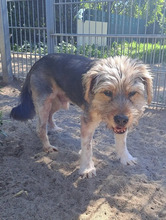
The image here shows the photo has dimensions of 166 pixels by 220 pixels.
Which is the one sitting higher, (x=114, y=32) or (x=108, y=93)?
(x=114, y=32)

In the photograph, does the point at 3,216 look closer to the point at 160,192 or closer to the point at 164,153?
the point at 160,192

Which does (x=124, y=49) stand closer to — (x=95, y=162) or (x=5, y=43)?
(x=95, y=162)

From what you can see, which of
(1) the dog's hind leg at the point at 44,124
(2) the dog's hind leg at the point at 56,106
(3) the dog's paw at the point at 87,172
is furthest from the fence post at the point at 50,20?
(3) the dog's paw at the point at 87,172

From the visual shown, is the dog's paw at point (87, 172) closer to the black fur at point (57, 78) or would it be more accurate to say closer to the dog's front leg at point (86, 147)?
the dog's front leg at point (86, 147)

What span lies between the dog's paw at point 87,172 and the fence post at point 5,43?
5.63 m

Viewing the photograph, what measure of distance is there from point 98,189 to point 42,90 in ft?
6.00

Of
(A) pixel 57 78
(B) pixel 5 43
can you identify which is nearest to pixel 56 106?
(A) pixel 57 78

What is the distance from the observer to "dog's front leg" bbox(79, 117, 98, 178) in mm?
3207

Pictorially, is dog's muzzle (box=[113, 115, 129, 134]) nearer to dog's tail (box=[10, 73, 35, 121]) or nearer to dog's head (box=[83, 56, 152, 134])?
dog's head (box=[83, 56, 152, 134])

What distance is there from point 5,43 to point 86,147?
5.84 m

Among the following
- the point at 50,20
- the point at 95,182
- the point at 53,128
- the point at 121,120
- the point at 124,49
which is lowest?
the point at 95,182

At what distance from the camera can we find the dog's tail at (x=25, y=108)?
4102mm

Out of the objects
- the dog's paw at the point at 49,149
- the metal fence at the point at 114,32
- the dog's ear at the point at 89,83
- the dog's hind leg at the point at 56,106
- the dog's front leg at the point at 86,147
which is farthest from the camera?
the metal fence at the point at 114,32

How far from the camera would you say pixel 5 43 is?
773 cm
